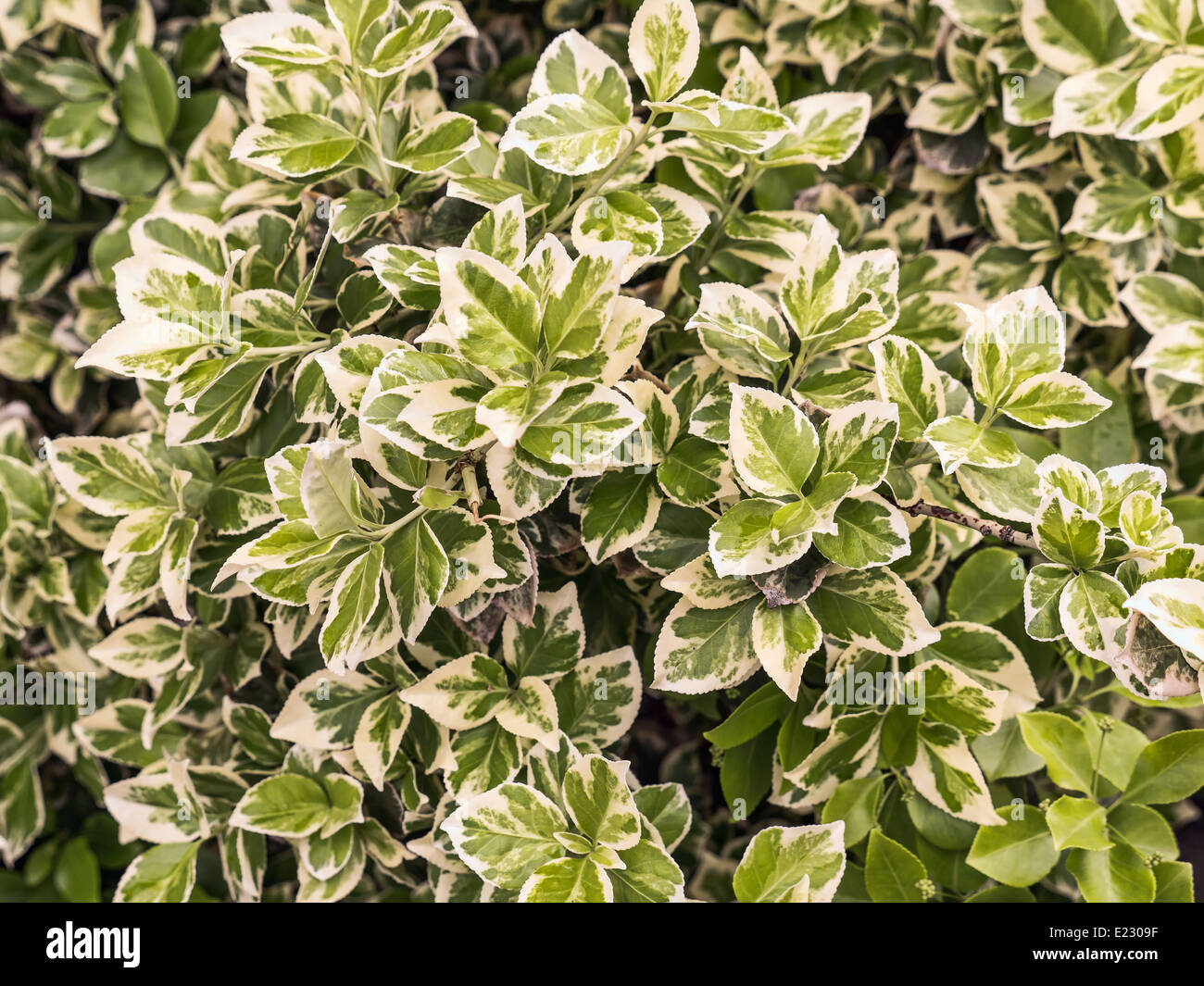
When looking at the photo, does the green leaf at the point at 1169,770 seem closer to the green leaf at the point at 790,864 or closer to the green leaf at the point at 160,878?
the green leaf at the point at 790,864

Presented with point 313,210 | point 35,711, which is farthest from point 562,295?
point 35,711

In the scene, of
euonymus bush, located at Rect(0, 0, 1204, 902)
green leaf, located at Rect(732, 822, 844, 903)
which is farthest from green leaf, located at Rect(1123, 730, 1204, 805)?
green leaf, located at Rect(732, 822, 844, 903)

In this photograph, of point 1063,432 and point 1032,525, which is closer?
point 1032,525

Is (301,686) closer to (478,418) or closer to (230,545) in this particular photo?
(230,545)

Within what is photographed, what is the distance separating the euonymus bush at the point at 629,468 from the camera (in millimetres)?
636

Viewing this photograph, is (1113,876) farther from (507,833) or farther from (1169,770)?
(507,833)

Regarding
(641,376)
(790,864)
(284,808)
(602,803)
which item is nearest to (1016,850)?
(790,864)

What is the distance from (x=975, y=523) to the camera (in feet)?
2.18

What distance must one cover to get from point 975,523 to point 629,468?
0.25 meters

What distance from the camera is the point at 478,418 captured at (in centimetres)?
58

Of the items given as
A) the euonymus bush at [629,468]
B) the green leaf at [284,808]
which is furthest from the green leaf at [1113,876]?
the green leaf at [284,808]

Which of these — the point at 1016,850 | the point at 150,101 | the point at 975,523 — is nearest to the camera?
the point at 975,523

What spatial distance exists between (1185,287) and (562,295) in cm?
69

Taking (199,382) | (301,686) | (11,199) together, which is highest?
(199,382)
